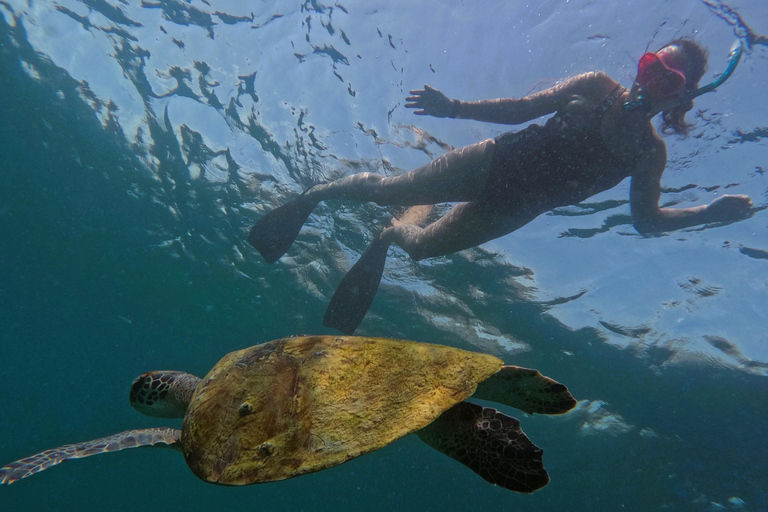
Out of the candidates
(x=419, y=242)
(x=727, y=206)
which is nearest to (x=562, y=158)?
(x=419, y=242)

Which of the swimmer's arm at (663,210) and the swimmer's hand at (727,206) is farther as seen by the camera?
the swimmer's hand at (727,206)

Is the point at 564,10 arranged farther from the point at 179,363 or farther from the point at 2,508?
the point at 2,508

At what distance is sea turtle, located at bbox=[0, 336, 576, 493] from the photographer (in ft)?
6.33

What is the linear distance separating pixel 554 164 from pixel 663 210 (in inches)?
90.9

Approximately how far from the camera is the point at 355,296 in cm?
744

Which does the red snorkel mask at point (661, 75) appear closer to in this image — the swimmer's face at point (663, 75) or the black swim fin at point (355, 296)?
the swimmer's face at point (663, 75)

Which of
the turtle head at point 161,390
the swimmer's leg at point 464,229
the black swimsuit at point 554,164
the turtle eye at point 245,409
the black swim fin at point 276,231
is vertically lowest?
the turtle head at point 161,390

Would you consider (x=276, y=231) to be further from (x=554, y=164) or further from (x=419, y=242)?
(x=554, y=164)

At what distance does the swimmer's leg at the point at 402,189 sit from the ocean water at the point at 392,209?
2476 millimetres

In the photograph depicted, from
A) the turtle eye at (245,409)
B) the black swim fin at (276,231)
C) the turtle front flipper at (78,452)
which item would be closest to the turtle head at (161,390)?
the turtle front flipper at (78,452)

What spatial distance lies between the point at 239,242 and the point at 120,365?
2513cm

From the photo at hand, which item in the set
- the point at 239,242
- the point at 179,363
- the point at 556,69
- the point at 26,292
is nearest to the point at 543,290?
the point at 556,69

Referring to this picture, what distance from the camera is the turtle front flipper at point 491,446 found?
212 centimetres

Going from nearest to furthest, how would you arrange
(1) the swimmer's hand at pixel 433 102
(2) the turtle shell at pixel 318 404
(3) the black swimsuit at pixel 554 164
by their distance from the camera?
(2) the turtle shell at pixel 318 404
(3) the black swimsuit at pixel 554 164
(1) the swimmer's hand at pixel 433 102
